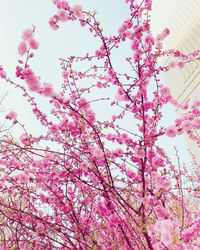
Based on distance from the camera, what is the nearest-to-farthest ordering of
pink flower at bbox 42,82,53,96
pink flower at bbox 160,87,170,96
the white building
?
pink flower at bbox 42,82,53,96 < pink flower at bbox 160,87,170,96 < the white building

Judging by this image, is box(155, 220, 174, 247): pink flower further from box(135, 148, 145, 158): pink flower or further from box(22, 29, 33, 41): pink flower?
box(22, 29, 33, 41): pink flower

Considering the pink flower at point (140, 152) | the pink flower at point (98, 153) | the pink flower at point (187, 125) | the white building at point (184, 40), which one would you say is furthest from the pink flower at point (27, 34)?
the white building at point (184, 40)

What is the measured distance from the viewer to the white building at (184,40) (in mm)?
6190

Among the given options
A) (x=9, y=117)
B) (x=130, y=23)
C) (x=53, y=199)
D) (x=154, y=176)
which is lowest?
(x=154, y=176)

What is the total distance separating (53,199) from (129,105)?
70.9 inches

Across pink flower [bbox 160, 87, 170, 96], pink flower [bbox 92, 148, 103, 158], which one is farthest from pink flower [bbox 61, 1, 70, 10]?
pink flower [bbox 92, 148, 103, 158]

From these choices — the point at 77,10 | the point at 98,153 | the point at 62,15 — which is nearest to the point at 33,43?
the point at 62,15

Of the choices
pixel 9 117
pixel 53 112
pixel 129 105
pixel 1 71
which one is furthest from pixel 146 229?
pixel 1 71

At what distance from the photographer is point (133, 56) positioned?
8.63ft

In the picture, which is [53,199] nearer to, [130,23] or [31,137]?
[31,137]

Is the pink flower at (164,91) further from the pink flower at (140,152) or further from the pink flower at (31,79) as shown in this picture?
the pink flower at (31,79)

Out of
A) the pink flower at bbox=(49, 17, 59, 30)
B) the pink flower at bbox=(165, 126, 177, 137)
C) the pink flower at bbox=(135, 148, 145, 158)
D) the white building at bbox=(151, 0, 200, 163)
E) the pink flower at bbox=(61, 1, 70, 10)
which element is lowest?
the pink flower at bbox=(135, 148, 145, 158)

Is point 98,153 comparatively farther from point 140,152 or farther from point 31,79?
point 31,79

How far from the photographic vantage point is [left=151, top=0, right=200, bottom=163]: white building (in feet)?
20.3
